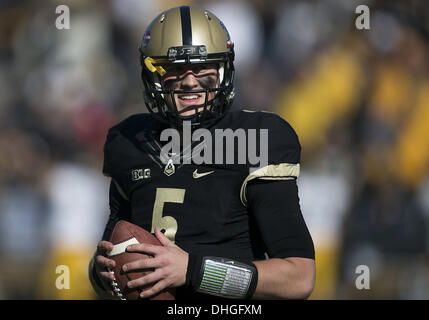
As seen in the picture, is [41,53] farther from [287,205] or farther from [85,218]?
[287,205]

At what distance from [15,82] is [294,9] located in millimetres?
2201

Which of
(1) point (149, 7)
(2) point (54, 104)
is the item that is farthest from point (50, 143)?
(1) point (149, 7)

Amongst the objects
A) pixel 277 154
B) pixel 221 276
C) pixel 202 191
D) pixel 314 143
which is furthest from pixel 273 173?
pixel 314 143

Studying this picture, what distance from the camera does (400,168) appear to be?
187 inches

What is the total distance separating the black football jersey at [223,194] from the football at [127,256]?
0.11 metres

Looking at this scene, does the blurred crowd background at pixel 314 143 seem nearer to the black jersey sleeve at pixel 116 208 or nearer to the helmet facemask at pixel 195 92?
the black jersey sleeve at pixel 116 208

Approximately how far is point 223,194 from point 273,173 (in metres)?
0.17

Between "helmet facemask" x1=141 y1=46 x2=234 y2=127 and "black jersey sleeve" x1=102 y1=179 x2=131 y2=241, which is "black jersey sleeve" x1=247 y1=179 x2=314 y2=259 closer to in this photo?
"helmet facemask" x1=141 y1=46 x2=234 y2=127

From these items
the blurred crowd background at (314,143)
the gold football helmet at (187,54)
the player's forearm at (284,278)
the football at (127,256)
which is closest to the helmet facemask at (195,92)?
the gold football helmet at (187,54)

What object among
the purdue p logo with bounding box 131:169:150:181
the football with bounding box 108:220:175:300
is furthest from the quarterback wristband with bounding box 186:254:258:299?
the purdue p logo with bounding box 131:169:150:181

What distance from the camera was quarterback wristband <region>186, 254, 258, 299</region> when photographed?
2016mm

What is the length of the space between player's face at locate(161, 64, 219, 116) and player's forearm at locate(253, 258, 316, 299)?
A: 0.58 metres

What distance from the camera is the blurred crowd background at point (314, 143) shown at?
15.3ft

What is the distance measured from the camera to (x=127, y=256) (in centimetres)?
206
